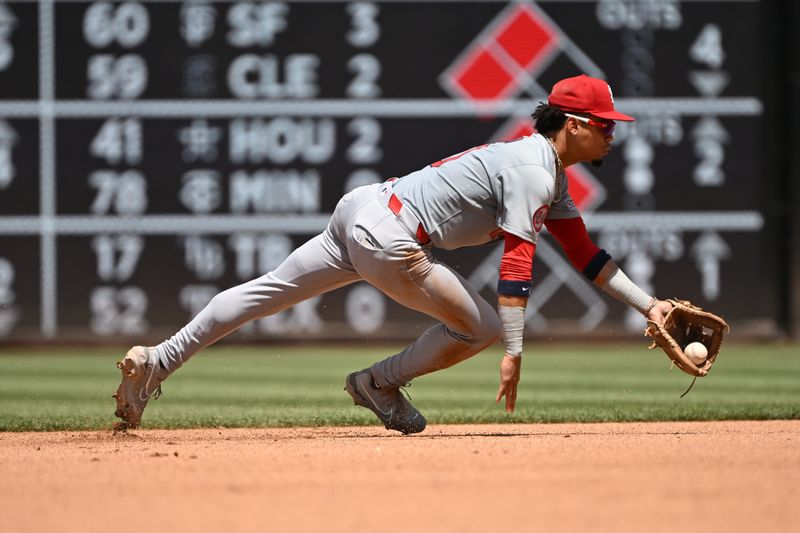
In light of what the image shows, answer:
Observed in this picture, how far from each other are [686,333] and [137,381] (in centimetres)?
215

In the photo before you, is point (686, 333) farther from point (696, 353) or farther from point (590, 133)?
point (590, 133)

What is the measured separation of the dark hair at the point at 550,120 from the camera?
502cm

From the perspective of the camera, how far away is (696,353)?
5250mm

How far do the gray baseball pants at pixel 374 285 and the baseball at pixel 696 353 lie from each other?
761 millimetres

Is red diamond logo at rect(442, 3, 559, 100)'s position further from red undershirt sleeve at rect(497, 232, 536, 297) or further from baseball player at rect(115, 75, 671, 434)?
red undershirt sleeve at rect(497, 232, 536, 297)

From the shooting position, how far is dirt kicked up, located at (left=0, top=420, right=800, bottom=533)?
3.46 metres

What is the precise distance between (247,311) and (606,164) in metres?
6.30

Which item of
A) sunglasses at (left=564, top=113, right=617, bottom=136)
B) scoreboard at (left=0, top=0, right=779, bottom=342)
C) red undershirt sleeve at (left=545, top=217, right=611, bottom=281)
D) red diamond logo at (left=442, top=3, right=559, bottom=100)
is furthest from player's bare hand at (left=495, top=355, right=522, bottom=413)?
red diamond logo at (left=442, top=3, right=559, bottom=100)

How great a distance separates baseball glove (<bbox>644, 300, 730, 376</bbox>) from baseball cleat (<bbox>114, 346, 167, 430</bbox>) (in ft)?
6.20

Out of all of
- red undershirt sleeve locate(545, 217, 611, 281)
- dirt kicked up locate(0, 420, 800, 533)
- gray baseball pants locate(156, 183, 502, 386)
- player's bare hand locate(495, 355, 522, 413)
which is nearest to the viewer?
dirt kicked up locate(0, 420, 800, 533)

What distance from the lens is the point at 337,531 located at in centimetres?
331

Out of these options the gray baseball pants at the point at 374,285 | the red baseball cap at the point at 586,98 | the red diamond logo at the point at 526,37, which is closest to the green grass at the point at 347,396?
the gray baseball pants at the point at 374,285

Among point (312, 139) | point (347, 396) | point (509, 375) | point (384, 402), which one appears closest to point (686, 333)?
point (509, 375)

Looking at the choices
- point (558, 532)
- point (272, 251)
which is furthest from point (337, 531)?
point (272, 251)
